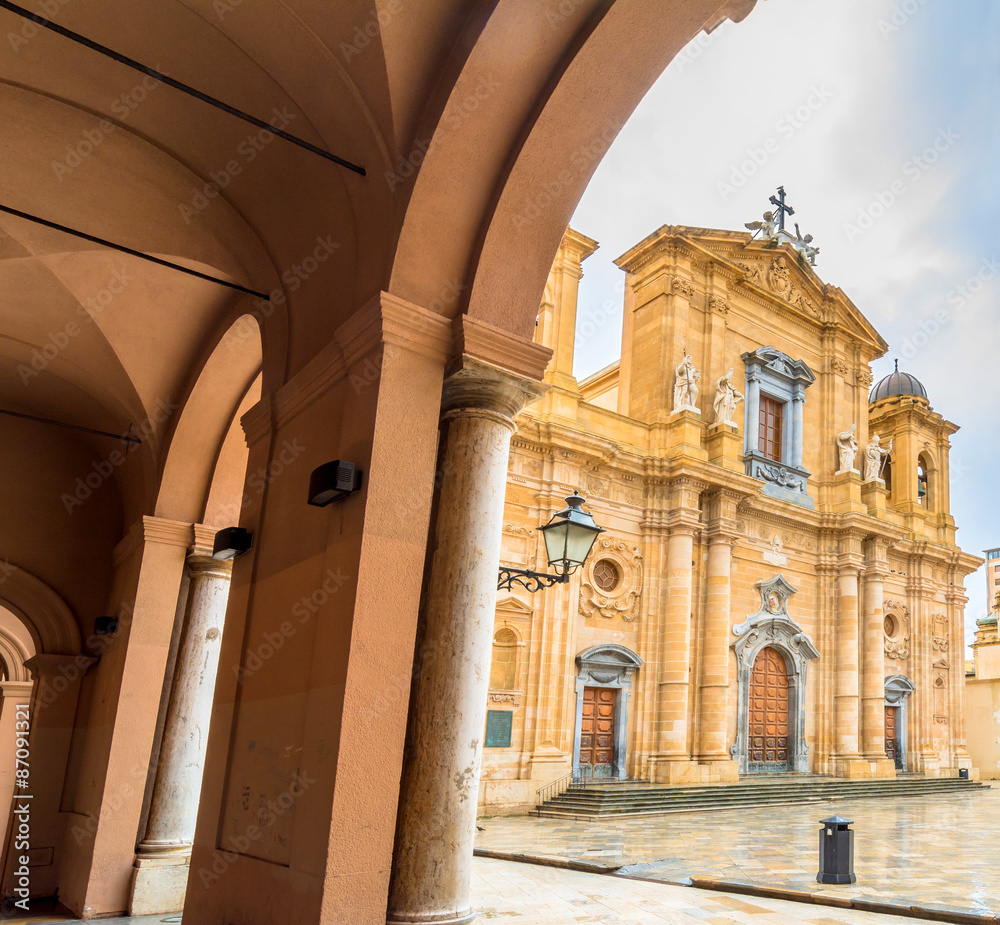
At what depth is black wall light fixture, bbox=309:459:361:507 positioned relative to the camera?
12.4 feet

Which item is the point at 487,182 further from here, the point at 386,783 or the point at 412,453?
the point at 386,783

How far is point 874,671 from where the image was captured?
2192 centimetres

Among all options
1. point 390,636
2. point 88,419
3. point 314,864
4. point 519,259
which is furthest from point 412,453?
point 88,419

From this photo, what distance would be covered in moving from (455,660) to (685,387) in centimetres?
1637

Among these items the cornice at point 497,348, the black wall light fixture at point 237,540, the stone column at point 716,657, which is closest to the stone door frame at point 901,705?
the stone column at point 716,657

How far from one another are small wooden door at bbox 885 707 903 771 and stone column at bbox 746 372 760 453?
28.8 ft

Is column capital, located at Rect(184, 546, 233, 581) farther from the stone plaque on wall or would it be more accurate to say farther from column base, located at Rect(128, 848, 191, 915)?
the stone plaque on wall

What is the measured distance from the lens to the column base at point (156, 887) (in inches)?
287

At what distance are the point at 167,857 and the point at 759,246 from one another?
20.0 meters

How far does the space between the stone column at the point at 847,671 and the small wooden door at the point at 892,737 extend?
2554 millimetres

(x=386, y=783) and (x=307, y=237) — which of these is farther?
(x=307, y=237)

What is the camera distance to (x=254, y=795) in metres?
4.29

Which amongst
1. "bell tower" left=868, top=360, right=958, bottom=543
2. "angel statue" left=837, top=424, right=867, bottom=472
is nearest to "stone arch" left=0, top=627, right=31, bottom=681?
"angel statue" left=837, top=424, right=867, bottom=472

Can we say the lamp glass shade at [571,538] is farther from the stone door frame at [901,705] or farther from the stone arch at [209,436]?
the stone door frame at [901,705]
